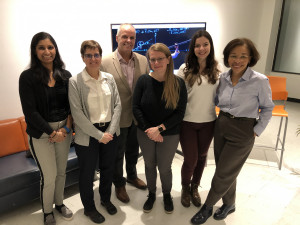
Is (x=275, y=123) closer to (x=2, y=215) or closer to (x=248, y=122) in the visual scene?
(x=248, y=122)

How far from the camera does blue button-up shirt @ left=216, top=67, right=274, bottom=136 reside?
1.77m

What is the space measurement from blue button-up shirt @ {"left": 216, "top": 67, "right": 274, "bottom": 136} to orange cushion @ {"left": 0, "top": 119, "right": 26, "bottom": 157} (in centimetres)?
227

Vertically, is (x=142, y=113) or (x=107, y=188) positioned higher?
(x=142, y=113)

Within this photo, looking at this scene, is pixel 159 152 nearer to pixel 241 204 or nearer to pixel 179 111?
pixel 179 111

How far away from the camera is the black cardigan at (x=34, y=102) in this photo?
173cm

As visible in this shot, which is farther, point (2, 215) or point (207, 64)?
point (2, 215)

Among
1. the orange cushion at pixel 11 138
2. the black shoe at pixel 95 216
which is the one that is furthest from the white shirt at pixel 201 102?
the orange cushion at pixel 11 138

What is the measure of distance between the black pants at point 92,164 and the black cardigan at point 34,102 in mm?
333

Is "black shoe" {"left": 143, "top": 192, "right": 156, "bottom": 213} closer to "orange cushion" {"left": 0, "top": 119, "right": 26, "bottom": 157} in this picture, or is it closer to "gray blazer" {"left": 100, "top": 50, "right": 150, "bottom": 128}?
"gray blazer" {"left": 100, "top": 50, "right": 150, "bottom": 128}

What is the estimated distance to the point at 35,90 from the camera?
1.76m

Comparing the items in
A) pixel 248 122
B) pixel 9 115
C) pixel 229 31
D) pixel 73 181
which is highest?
pixel 229 31

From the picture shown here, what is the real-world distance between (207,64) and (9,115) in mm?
2506

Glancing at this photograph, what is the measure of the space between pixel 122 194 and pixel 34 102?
4.35ft

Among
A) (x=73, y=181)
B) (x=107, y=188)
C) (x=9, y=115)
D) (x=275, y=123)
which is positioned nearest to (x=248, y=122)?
(x=107, y=188)
